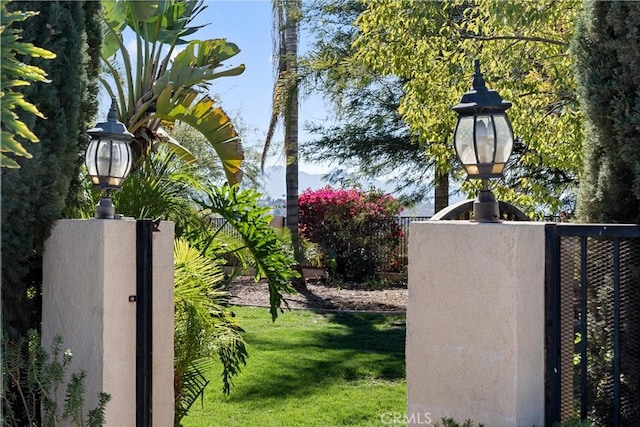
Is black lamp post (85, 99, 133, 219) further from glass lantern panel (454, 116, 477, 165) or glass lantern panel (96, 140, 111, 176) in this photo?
glass lantern panel (454, 116, 477, 165)

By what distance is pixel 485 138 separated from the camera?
12.0 ft

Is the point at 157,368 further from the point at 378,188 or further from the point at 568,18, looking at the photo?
the point at 378,188

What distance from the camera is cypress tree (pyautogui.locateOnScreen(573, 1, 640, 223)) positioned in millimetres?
3682

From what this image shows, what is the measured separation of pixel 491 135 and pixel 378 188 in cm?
1312

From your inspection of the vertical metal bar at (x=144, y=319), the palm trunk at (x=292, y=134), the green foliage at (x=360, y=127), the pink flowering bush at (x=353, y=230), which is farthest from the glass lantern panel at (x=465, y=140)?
the pink flowering bush at (x=353, y=230)

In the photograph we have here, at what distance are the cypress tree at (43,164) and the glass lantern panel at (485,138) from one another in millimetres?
2565

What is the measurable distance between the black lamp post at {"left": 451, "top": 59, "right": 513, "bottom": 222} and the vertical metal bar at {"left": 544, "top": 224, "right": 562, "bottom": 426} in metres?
0.32

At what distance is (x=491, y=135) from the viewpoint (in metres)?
3.64

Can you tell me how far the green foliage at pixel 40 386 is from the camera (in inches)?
153

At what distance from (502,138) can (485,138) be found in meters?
0.09

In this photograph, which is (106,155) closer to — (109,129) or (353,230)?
(109,129)

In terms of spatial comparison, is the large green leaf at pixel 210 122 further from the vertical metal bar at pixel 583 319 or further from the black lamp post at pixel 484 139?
the vertical metal bar at pixel 583 319

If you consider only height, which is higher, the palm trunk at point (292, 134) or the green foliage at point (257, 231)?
the palm trunk at point (292, 134)

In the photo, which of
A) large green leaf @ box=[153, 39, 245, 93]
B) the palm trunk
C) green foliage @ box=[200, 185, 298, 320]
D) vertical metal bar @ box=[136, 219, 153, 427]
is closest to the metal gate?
vertical metal bar @ box=[136, 219, 153, 427]
